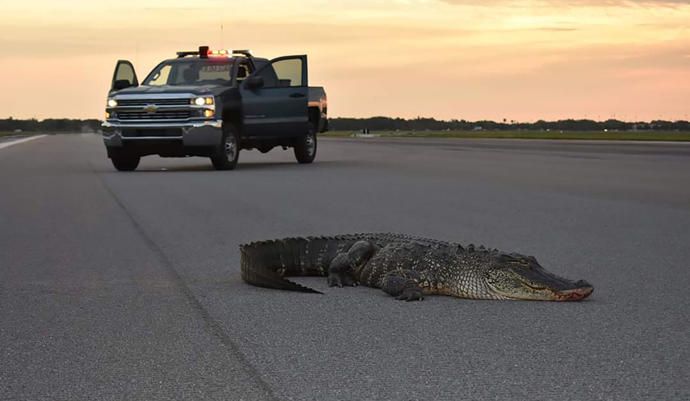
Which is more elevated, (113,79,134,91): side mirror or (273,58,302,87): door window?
(273,58,302,87): door window

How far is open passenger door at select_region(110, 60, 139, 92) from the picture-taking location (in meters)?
27.6

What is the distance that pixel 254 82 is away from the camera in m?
26.8

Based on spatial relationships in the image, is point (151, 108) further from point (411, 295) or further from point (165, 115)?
point (411, 295)

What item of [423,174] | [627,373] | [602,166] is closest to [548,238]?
[627,373]

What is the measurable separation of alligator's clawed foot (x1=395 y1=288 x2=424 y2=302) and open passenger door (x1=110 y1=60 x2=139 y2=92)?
68.1 ft

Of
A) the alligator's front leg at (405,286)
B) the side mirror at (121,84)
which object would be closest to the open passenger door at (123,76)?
the side mirror at (121,84)

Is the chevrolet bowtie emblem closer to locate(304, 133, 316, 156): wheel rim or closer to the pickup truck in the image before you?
the pickup truck

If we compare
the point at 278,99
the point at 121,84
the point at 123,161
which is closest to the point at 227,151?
the point at 278,99

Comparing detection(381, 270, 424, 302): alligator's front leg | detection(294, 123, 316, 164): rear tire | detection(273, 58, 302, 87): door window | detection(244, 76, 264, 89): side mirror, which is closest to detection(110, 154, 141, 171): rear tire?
detection(244, 76, 264, 89): side mirror

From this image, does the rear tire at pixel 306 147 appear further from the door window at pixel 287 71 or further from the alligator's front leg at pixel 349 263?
the alligator's front leg at pixel 349 263

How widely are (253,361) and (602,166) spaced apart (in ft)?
83.6

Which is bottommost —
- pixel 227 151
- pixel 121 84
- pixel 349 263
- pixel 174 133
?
pixel 227 151

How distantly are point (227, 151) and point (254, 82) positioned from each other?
1.69 metres

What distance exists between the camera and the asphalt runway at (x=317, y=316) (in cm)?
536
